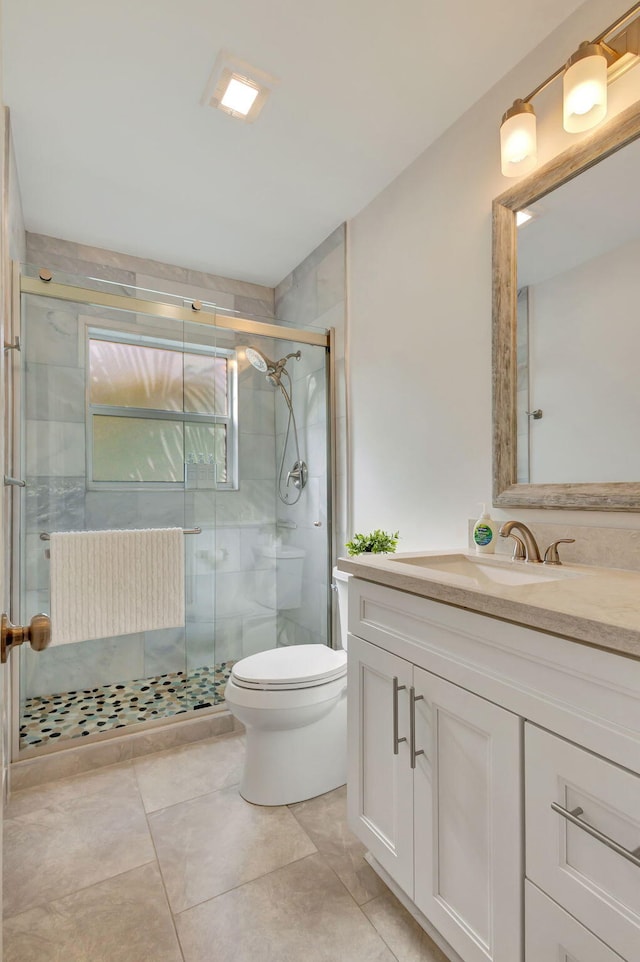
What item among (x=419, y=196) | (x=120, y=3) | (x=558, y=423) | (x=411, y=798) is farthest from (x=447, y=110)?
(x=411, y=798)

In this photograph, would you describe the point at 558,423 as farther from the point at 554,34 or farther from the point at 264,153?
the point at 264,153

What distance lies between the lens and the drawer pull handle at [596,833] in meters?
0.68

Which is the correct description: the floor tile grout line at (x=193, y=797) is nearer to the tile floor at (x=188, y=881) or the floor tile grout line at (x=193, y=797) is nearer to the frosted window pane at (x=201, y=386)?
the tile floor at (x=188, y=881)

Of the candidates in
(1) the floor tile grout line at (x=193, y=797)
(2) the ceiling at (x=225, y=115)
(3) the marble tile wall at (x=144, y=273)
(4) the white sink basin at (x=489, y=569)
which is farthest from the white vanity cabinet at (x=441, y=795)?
(3) the marble tile wall at (x=144, y=273)

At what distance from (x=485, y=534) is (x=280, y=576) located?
125cm

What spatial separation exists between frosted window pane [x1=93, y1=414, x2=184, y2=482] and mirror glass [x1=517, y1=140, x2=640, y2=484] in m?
1.57

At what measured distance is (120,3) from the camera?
1340mm

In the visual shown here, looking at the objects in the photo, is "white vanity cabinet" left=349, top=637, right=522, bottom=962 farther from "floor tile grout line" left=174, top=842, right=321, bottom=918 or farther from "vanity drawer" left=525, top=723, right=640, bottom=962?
"floor tile grout line" left=174, top=842, right=321, bottom=918

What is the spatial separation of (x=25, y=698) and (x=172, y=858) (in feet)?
3.47

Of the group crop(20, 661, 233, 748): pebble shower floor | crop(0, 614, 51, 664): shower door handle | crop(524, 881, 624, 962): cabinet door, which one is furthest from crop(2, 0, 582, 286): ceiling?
crop(20, 661, 233, 748): pebble shower floor

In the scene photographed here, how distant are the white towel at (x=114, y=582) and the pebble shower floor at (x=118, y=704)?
1.18 feet

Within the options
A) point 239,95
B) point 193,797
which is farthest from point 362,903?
point 239,95

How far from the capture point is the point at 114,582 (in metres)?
2.04

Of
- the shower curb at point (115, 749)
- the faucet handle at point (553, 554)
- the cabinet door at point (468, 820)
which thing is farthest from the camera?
the shower curb at point (115, 749)
